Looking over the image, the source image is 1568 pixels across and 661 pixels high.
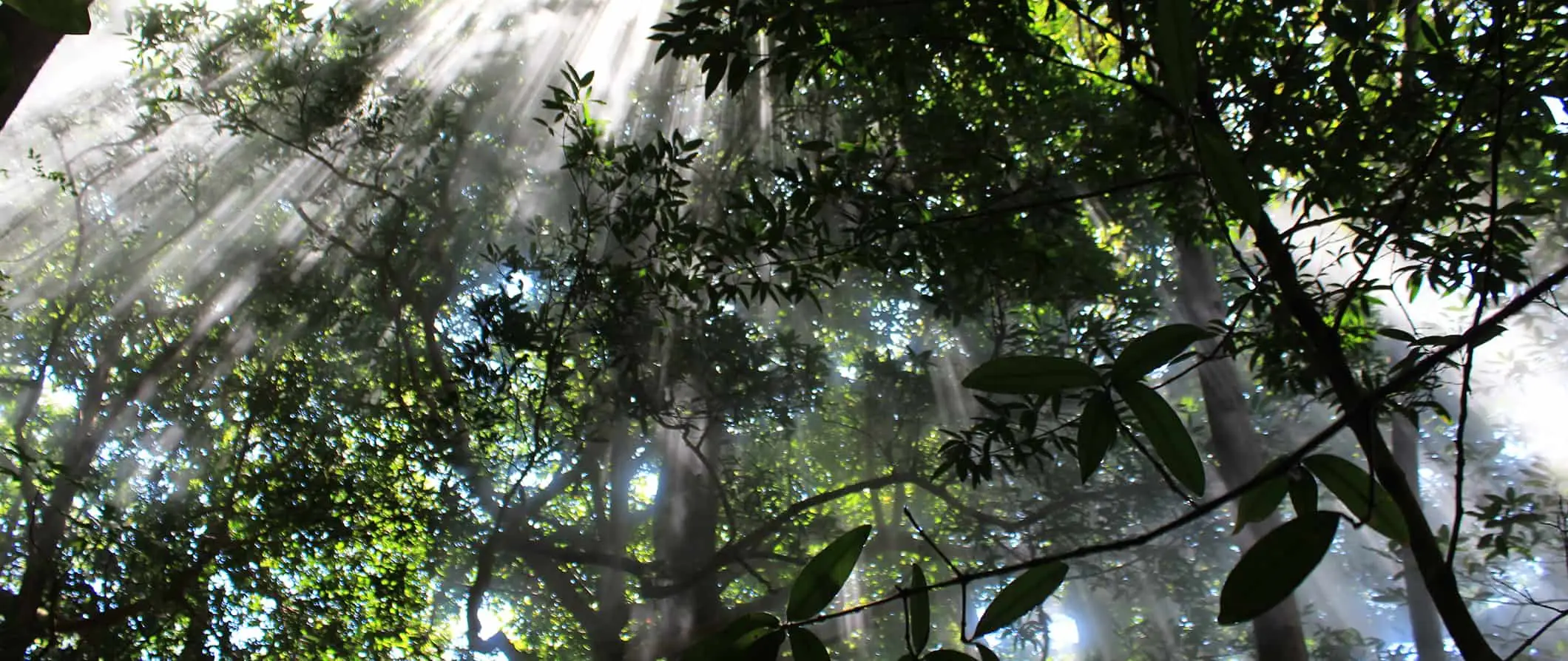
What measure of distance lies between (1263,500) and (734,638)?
14.5 inches

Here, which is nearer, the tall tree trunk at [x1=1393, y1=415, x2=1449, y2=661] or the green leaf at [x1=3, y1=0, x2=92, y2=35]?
the green leaf at [x1=3, y1=0, x2=92, y2=35]

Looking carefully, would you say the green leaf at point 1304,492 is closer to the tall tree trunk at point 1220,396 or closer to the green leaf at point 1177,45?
the green leaf at point 1177,45

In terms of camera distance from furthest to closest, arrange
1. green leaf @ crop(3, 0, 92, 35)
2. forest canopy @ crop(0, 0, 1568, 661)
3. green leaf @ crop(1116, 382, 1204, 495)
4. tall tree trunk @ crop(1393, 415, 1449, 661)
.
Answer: tall tree trunk @ crop(1393, 415, 1449, 661) → forest canopy @ crop(0, 0, 1568, 661) → green leaf @ crop(1116, 382, 1204, 495) → green leaf @ crop(3, 0, 92, 35)

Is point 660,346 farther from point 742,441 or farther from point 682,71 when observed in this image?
point 682,71

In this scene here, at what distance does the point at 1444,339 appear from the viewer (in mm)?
646

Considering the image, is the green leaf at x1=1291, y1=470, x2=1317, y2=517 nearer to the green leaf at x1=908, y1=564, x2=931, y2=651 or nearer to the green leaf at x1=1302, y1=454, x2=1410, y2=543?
the green leaf at x1=1302, y1=454, x2=1410, y2=543

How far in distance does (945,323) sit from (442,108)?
11.6ft

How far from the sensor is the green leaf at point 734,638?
47cm

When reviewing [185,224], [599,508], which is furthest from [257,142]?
[599,508]

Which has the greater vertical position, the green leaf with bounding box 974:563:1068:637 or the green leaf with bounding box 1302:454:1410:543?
the green leaf with bounding box 1302:454:1410:543

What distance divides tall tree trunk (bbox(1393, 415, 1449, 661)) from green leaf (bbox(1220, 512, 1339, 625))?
5.18 metres

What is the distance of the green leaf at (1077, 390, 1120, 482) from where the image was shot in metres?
0.52

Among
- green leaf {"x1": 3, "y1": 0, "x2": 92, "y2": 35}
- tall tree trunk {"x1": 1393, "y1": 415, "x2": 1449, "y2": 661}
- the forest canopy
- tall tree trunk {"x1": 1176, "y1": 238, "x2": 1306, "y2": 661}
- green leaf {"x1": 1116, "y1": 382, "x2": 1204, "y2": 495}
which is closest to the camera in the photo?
green leaf {"x1": 3, "y1": 0, "x2": 92, "y2": 35}

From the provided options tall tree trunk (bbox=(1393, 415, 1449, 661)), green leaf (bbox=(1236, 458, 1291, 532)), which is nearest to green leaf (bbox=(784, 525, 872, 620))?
green leaf (bbox=(1236, 458, 1291, 532))
